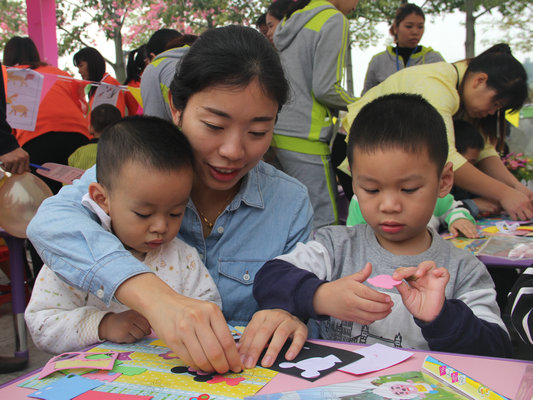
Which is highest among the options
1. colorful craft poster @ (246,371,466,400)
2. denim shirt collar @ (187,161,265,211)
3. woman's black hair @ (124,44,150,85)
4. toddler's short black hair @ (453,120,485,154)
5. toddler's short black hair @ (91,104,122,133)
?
woman's black hair @ (124,44,150,85)

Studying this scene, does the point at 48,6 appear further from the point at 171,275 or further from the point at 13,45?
the point at 171,275

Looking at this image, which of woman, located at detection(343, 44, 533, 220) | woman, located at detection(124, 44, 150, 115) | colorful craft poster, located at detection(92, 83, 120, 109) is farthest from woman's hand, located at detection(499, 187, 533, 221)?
colorful craft poster, located at detection(92, 83, 120, 109)

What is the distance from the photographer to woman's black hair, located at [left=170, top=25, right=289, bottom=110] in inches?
47.3

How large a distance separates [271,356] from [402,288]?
11.6 inches

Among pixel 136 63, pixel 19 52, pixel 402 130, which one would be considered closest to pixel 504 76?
pixel 402 130

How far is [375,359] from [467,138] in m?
2.02

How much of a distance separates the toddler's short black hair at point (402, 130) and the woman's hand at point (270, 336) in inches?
20.8

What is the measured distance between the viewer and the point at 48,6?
5.64m

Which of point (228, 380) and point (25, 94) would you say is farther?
point (25, 94)

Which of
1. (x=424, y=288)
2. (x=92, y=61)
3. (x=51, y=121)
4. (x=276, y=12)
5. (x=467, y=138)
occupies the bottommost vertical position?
(x=424, y=288)

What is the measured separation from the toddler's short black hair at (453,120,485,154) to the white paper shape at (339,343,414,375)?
1.93 m

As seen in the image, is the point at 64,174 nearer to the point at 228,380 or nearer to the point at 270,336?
the point at 270,336

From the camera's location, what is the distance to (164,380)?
78 centimetres

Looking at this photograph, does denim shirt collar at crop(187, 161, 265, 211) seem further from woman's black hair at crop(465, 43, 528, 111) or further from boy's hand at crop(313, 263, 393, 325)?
woman's black hair at crop(465, 43, 528, 111)
